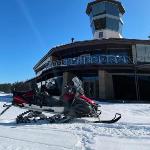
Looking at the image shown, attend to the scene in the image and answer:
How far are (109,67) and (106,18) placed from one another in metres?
13.0

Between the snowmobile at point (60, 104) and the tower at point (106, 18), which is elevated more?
the tower at point (106, 18)

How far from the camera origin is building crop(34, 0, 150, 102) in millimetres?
24953

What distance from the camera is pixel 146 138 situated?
6.29 metres

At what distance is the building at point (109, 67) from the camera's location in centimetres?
2495

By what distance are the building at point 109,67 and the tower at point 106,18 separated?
7721 mm

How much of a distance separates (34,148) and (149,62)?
22900mm

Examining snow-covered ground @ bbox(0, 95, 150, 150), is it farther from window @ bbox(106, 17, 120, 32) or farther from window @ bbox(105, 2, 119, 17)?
window @ bbox(105, 2, 119, 17)

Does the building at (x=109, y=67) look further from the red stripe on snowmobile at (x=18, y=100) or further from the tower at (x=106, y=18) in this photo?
the red stripe on snowmobile at (x=18, y=100)

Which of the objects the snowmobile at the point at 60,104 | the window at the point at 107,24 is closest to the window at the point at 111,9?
the window at the point at 107,24

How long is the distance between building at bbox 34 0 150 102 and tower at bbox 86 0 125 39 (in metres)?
7.72

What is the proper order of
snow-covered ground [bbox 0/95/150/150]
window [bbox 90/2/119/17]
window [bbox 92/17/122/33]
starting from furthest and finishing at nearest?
window [bbox 90/2/119/17]
window [bbox 92/17/122/33]
snow-covered ground [bbox 0/95/150/150]

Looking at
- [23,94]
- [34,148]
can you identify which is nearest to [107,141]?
[34,148]

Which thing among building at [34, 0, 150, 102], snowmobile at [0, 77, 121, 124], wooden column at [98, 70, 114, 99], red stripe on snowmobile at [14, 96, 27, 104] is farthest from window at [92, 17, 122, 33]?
red stripe on snowmobile at [14, 96, 27, 104]

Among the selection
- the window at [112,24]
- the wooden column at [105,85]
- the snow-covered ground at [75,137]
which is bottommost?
the snow-covered ground at [75,137]
